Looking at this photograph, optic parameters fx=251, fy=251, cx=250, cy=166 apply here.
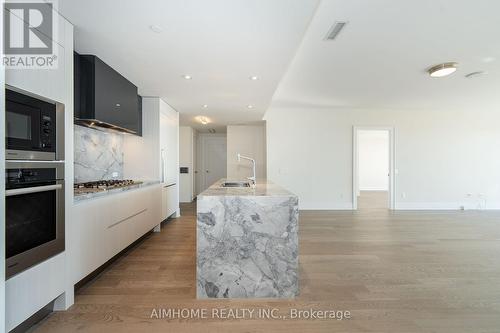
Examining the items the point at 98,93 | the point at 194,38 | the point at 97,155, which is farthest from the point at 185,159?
the point at 194,38

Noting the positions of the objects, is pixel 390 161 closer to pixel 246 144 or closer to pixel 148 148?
pixel 246 144

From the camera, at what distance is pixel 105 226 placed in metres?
2.61

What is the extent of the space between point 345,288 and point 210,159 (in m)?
6.89

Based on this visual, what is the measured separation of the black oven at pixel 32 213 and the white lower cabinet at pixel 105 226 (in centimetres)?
25

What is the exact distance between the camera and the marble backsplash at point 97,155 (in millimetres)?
3248

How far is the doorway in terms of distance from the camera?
8.70 metres

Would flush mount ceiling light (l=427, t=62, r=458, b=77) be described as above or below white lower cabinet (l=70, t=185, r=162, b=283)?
above

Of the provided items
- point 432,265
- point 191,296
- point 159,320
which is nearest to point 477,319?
point 432,265

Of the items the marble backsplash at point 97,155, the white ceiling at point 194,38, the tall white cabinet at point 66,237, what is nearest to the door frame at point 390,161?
the white ceiling at point 194,38

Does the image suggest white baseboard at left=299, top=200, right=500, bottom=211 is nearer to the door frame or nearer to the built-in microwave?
the door frame

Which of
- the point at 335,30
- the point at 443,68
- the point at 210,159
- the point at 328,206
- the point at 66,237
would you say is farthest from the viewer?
the point at 210,159

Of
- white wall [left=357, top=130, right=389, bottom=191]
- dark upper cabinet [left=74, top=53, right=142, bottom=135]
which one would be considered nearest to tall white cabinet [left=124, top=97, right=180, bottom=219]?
dark upper cabinet [left=74, top=53, right=142, bottom=135]

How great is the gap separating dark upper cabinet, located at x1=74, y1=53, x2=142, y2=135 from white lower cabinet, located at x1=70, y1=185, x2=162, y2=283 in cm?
91

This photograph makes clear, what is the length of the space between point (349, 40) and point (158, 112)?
3.19 m
